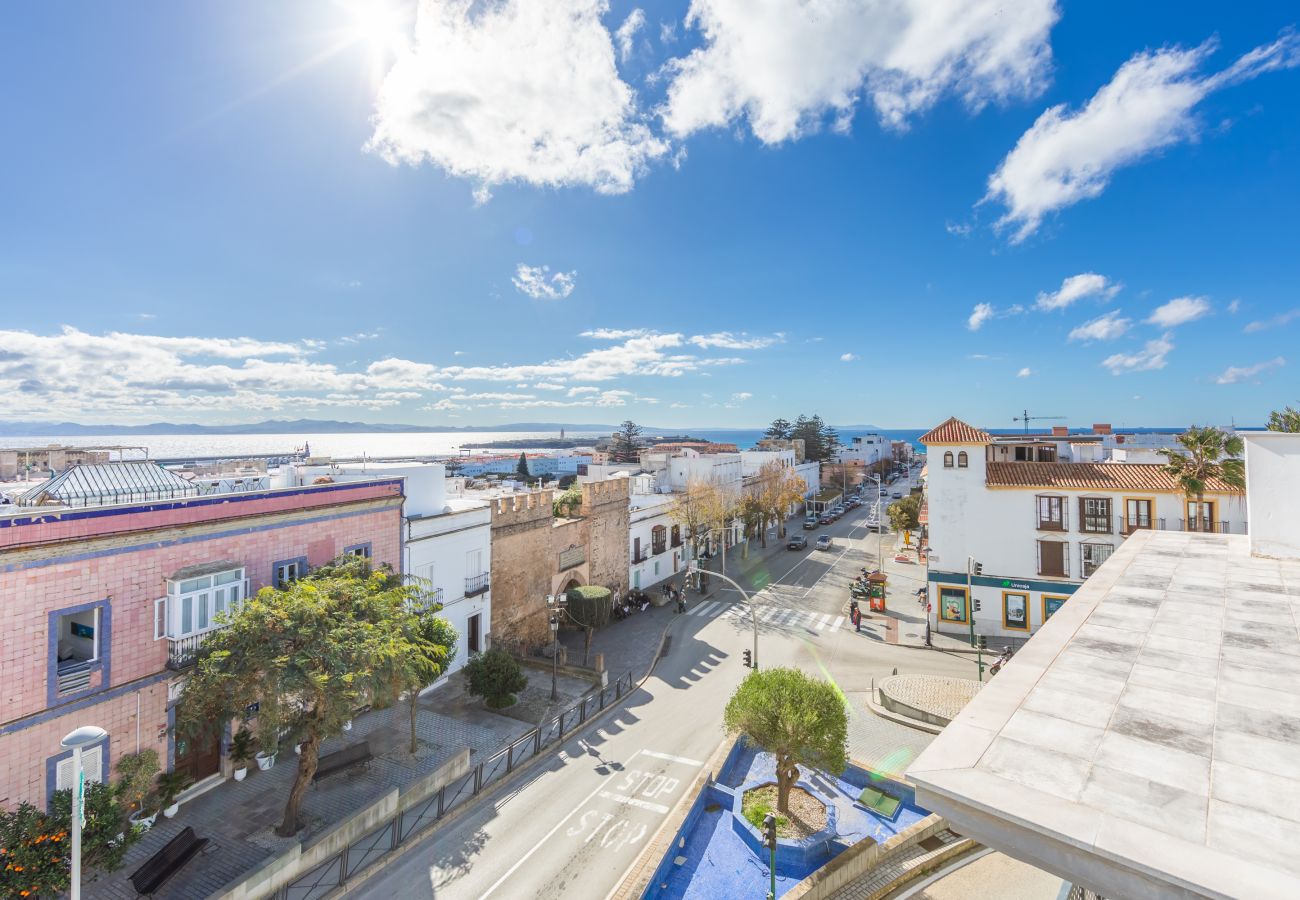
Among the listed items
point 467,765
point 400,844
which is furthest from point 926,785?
point 467,765

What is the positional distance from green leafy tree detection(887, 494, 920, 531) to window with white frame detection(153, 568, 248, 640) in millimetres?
45808

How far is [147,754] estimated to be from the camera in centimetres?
1313

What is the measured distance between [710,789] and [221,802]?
1290 centimetres

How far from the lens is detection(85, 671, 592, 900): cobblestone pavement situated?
12344 mm

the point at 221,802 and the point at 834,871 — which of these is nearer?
the point at 834,871

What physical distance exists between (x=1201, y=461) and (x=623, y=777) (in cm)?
2844

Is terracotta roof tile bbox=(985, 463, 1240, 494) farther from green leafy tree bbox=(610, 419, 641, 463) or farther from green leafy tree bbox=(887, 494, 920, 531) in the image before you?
green leafy tree bbox=(610, 419, 641, 463)

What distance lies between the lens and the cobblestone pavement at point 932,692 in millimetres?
19969

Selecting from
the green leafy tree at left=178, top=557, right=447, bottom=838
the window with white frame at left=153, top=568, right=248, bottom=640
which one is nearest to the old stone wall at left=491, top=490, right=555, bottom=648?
the window with white frame at left=153, top=568, right=248, bottom=640

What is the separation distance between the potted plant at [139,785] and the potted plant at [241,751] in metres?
1.91

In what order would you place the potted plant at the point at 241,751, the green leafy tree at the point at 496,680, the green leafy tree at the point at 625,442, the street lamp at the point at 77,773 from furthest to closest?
1. the green leafy tree at the point at 625,442
2. the green leafy tree at the point at 496,680
3. the potted plant at the point at 241,751
4. the street lamp at the point at 77,773

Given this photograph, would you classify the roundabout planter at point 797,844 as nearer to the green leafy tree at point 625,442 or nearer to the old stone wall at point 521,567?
the old stone wall at point 521,567

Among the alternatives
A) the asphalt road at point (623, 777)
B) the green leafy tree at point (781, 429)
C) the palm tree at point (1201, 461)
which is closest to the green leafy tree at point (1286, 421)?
the palm tree at point (1201, 461)

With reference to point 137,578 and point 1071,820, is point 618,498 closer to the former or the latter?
point 137,578
